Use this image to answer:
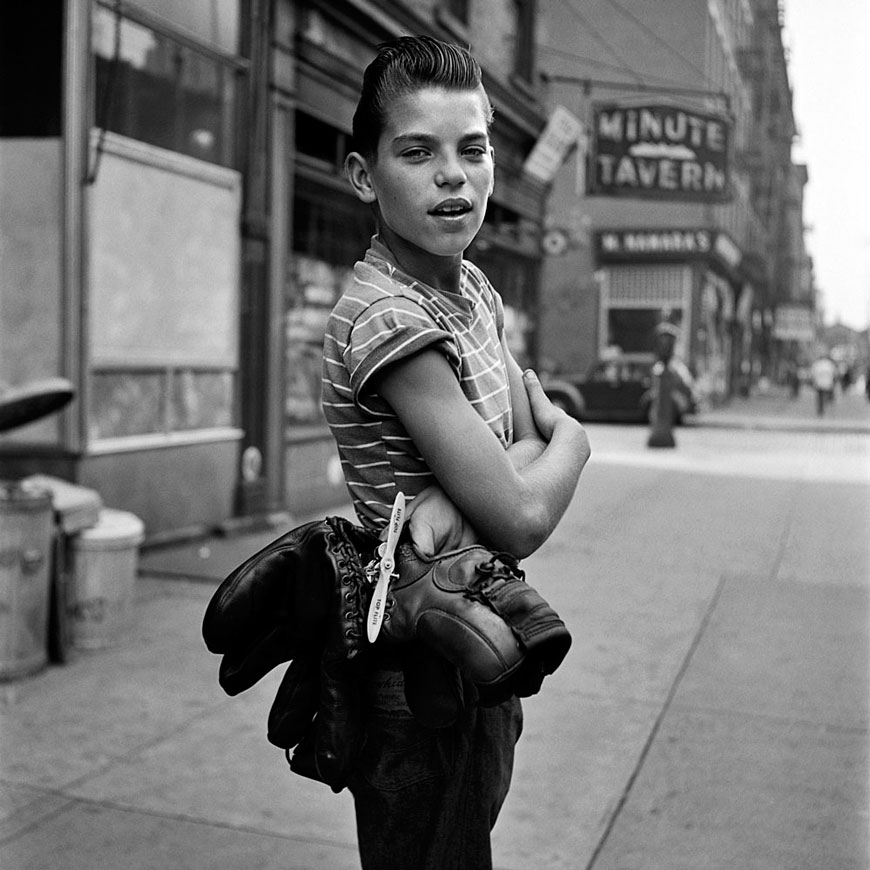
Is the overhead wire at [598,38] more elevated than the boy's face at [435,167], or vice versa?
the overhead wire at [598,38]

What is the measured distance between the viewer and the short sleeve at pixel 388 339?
1619mm

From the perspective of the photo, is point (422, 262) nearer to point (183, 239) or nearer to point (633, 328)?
point (183, 239)

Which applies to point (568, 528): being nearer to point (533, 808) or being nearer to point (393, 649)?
point (533, 808)

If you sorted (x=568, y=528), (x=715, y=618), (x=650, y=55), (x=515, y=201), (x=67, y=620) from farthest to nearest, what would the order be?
(x=650, y=55)
(x=515, y=201)
(x=568, y=528)
(x=715, y=618)
(x=67, y=620)

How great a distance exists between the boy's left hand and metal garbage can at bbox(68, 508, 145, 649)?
4265mm

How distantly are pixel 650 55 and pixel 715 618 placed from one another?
15264 mm

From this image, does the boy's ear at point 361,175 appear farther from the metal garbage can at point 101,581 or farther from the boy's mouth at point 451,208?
the metal garbage can at point 101,581

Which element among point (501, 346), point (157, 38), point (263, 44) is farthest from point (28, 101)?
point (501, 346)

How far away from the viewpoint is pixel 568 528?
386 inches

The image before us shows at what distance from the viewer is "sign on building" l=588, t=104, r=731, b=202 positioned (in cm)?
1589

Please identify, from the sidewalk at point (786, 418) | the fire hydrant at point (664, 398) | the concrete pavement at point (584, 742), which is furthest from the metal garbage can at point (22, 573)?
the sidewalk at point (786, 418)

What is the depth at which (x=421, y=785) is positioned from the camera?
1826 millimetres

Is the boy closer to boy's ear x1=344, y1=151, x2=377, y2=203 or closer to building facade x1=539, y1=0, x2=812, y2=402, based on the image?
boy's ear x1=344, y1=151, x2=377, y2=203

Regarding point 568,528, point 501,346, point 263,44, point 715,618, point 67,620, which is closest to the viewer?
point 501,346
